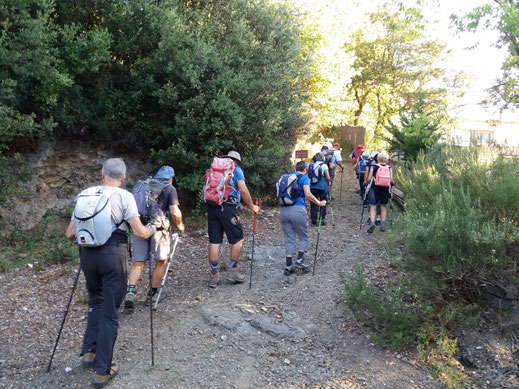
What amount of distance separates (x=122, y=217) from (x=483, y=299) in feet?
14.2

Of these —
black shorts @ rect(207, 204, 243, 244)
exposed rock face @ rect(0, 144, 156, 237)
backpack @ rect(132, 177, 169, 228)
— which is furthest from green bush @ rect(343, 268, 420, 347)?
Result: exposed rock face @ rect(0, 144, 156, 237)

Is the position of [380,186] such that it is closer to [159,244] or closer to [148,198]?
[159,244]

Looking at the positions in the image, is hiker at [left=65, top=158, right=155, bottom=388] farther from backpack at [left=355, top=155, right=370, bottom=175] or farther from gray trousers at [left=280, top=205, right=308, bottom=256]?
backpack at [left=355, top=155, right=370, bottom=175]

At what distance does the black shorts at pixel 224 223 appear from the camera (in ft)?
21.3

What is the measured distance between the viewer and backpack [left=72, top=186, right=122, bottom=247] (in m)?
3.84

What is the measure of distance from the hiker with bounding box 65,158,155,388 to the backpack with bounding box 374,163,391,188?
658cm

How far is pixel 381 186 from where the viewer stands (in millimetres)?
9695

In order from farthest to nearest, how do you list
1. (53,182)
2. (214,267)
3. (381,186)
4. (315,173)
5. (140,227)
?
(315,173) < (381,186) < (53,182) < (214,267) < (140,227)

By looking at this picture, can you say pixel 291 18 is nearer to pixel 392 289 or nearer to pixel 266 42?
pixel 266 42

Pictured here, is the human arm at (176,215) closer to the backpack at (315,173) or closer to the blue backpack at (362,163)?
the backpack at (315,173)

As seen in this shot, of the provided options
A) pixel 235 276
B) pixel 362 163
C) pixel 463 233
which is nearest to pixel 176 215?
pixel 235 276

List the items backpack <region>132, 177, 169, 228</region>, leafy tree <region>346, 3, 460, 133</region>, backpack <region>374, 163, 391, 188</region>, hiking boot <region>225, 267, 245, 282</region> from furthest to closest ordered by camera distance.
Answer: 1. leafy tree <region>346, 3, 460, 133</region>
2. backpack <region>374, 163, 391, 188</region>
3. hiking boot <region>225, 267, 245, 282</region>
4. backpack <region>132, 177, 169, 228</region>

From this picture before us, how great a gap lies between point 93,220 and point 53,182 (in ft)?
20.1

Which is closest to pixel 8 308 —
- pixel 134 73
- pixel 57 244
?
pixel 57 244
